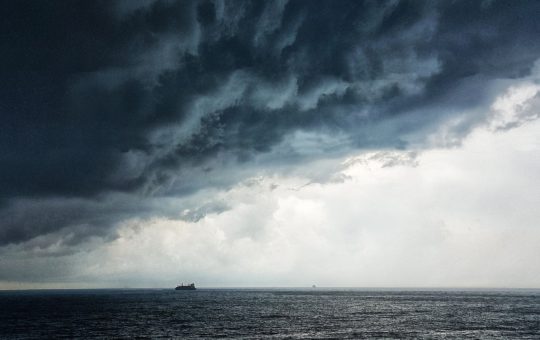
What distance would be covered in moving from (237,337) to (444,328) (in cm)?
4103

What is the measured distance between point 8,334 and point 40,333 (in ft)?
18.5

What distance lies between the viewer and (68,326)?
89.7 meters

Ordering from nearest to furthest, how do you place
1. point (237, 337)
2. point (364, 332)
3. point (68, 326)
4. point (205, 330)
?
point (237, 337)
point (364, 332)
point (205, 330)
point (68, 326)

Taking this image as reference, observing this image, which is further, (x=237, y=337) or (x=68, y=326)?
(x=68, y=326)

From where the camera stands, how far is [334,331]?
74438mm

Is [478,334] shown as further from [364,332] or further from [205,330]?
[205,330]

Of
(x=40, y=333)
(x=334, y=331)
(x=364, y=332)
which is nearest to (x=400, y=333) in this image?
(x=364, y=332)

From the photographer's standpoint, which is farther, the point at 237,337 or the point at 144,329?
the point at 144,329

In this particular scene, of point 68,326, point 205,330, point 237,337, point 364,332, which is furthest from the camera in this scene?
point 68,326

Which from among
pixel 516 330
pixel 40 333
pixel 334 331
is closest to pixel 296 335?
pixel 334 331

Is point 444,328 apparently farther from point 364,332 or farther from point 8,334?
point 8,334

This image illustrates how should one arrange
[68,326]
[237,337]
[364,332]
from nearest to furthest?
1. [237,337]
2. [364,332]
3. [68,326]

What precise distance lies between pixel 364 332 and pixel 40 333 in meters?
62.1

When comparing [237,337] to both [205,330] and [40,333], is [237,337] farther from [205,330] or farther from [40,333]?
[40,333]
